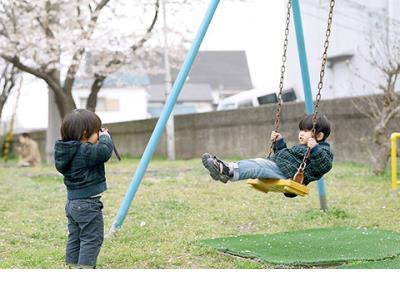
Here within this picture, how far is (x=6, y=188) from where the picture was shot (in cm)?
1058

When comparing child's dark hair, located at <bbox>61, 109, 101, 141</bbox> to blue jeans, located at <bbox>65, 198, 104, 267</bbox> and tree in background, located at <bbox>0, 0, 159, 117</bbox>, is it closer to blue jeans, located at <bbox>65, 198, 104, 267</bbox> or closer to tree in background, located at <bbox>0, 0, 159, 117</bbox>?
blue jeans, located at <bbox>65, 198, 104, 267</bbox>

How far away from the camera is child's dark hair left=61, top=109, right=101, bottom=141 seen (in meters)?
4.36

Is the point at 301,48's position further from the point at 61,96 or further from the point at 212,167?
the point at 61,96

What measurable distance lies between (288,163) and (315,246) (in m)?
0.80

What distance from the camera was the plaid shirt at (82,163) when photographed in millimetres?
4355

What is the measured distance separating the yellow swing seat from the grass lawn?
0.57m

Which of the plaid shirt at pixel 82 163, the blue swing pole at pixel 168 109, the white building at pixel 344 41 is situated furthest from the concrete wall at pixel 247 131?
the plaid shirt at pixel 82 163

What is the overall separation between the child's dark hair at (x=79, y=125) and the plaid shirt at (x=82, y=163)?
0.05 m

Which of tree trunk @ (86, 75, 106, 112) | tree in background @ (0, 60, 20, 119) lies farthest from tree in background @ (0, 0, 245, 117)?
tree in background @ (0, 60, 20, 119)

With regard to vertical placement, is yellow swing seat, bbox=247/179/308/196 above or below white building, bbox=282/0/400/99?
below

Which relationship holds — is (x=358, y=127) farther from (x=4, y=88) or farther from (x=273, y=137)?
(x=4, y=88)

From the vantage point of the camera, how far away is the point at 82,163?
14.4 feet

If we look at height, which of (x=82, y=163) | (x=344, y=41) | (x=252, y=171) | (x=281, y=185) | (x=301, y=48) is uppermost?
(x=344, y=41)

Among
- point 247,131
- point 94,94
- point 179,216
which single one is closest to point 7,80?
point 94,94
